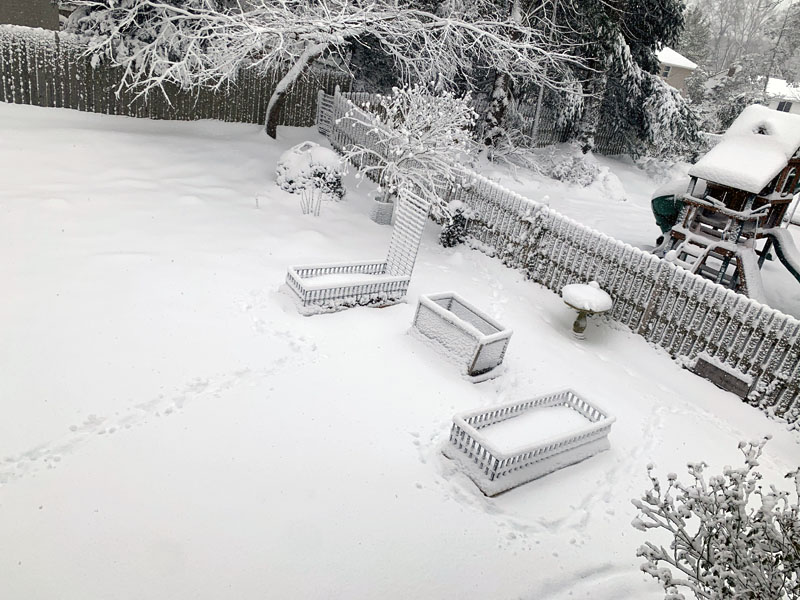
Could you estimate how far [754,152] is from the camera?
10055 mm

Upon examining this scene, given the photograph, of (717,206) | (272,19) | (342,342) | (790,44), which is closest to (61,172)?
(272,19)

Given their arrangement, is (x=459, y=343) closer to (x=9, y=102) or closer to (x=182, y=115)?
(x=182, y=115)

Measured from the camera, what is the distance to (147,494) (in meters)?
4.74

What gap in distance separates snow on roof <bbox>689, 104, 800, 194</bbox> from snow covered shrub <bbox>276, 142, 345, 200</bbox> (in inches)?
267

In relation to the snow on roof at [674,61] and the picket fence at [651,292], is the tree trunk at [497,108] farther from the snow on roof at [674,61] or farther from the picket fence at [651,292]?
the snow on roof at [674,61]

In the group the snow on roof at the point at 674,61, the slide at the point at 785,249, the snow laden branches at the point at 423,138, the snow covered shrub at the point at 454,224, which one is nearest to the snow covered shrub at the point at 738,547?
the snow laden branches at the point at 423,138

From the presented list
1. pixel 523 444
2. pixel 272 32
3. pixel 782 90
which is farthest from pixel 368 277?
pixel 782 90

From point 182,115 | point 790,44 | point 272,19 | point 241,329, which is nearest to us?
point 241,329

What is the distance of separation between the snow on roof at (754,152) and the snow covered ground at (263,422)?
11.3 ft

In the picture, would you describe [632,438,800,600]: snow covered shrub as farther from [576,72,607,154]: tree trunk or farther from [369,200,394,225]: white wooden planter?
[576,72,607,154]: tree trunk

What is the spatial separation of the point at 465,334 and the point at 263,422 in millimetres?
2781

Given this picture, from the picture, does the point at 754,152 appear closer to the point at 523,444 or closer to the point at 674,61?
the point at 523,444

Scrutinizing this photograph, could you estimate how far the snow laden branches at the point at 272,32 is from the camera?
36.1 feet

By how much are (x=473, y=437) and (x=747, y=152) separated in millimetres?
8156
